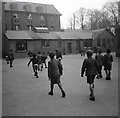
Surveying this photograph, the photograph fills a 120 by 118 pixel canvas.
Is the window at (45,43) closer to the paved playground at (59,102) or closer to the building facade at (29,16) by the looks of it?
the building facade at (29,16)

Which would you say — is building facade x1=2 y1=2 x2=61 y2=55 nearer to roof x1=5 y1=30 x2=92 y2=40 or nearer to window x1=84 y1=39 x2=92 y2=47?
roof x1=5 y1=30 x2=92 y2=40

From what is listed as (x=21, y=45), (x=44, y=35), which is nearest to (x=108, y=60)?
(x=21, y=45)

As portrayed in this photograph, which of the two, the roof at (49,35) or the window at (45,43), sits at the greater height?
the roof at (49,35)

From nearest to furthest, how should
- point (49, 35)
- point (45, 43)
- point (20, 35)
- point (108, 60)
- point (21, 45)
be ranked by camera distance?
point (108, 60)
point (21, 45)
point (20, 35)
point (45, 43)
point (49, 35)

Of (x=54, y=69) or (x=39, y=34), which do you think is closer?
(x=54, y=69)

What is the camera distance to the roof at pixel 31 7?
51909mm

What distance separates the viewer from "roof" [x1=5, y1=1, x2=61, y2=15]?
5191 centimetres

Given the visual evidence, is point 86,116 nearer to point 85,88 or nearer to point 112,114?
point 112,114

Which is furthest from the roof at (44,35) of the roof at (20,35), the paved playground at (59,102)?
the paved playground at (59,102)

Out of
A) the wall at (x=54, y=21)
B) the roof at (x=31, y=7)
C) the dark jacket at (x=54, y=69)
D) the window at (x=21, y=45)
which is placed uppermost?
the roof at (x=31, y=7)

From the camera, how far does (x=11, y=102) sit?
7574 mm

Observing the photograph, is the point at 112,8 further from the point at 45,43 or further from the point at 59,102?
the point at 59,102

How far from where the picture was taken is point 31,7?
181 feet

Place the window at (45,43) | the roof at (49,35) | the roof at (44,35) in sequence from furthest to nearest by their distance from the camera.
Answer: the roof at (49,35)
the window at (45,43)
the roof at (44,35)
